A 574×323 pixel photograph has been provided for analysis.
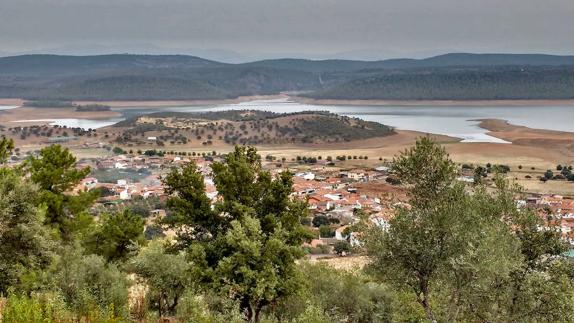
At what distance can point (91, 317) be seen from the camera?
537 inches

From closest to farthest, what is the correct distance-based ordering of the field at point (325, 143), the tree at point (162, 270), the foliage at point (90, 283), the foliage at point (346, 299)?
1. the foliage at point (90, 283)
2. the tree at point (162, 270)
3. the foliage at point (346, 299)
4. the field at point (325, 143)

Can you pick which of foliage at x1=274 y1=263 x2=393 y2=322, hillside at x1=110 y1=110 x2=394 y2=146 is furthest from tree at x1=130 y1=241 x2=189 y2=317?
hillside at x1=110 y1=110 x2=394 y2=146

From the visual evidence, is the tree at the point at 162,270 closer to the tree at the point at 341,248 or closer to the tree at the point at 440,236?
the tree at the point at 440,236

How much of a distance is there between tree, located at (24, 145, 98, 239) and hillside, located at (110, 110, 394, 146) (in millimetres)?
103780

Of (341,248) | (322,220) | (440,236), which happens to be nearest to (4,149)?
(440,236)

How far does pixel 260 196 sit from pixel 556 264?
7917 mm

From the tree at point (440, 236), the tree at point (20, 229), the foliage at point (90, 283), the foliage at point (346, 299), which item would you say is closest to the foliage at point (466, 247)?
the tree at point (440, 236)

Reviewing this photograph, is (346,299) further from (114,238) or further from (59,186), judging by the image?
(59,186)

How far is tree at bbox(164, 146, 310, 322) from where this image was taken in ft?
51.1

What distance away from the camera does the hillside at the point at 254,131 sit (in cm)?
13400

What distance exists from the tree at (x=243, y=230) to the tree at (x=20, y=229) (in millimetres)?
3566

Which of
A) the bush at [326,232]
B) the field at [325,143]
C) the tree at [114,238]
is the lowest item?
the bush at [326,232]

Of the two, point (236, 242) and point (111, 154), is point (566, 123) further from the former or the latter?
point (236, 242)

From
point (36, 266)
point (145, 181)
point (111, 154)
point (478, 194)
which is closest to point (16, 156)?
point (111, 154)
